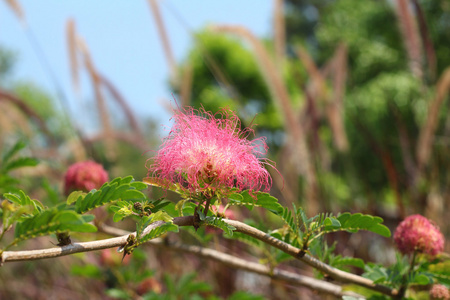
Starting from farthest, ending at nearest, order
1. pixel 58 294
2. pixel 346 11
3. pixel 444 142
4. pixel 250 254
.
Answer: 1. pixel 346 11
2. pixel 58 294
3. pixel 444 142
4. pixel 250 254

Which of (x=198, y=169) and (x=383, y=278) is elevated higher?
(x=198, y=169)

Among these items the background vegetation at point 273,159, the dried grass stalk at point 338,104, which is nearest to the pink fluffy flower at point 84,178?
the background vegetation at point 273,159

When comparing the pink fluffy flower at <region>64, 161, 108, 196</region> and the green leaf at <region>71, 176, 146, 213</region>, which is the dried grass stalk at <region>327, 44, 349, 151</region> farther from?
the green leaf at <region>71, 176, 146, 213</region>

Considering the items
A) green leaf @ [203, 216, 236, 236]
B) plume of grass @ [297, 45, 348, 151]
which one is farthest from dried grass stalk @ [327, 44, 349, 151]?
green leaf @ [203, 216, 236, 236]

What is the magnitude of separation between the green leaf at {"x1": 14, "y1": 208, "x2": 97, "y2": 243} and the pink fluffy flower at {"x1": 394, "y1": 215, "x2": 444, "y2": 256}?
2.15 feet

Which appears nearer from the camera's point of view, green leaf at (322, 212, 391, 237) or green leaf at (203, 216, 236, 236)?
green leaf at (203, 216, 236, 236)

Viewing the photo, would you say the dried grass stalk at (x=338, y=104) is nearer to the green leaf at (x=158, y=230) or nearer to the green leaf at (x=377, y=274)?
the green leaf at (x=377, y=274)

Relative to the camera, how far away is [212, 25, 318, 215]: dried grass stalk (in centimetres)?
186

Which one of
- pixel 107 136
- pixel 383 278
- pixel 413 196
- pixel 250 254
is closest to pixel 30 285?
pixel 107 136

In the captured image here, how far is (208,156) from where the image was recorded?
2.36 ft

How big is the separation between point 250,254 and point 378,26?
1272 cm

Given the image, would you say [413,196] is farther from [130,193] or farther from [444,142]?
[130,193]

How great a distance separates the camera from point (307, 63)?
2.39 m

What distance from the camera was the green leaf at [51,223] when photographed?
57cm
